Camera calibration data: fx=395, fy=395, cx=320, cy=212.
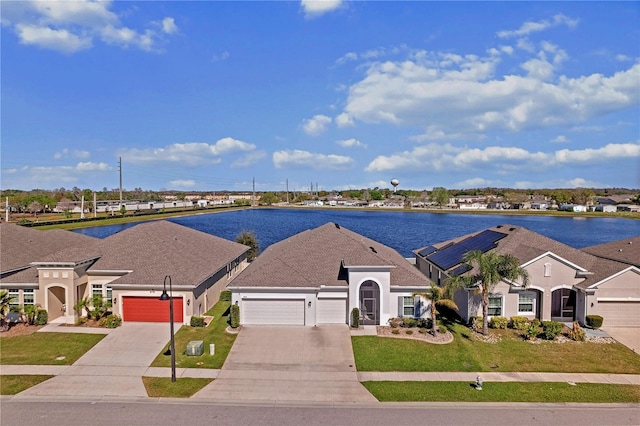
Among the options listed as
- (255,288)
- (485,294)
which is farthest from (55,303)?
(485,294)

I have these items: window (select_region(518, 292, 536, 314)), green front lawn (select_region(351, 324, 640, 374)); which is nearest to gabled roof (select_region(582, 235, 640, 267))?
window (select_region(518, 292, 536, 314))

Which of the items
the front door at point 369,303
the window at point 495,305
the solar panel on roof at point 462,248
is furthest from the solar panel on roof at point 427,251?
the front door at point 369,303

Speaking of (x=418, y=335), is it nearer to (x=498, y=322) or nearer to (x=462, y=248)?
(x=498, y=322)


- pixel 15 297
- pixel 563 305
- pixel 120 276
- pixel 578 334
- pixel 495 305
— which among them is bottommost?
pixel 578 334

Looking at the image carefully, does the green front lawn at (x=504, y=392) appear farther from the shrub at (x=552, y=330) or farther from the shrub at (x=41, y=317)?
the shrub at (x=41, y=317)

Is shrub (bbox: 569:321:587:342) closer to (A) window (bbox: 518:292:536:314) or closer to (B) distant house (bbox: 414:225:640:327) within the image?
(B) distant house (bbox: 414:225:640:327)

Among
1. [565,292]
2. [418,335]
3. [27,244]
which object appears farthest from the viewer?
[27,244]

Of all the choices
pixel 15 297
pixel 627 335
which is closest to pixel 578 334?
pixel 627 335
